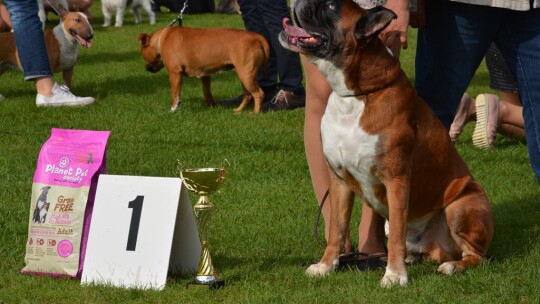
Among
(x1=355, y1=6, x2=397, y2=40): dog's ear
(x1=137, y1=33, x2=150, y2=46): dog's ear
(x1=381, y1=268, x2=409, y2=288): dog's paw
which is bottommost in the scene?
(x1=137, y1=33, x2=150, y2=46): dog's ear

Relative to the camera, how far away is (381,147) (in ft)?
13.1

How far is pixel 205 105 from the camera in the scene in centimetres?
918

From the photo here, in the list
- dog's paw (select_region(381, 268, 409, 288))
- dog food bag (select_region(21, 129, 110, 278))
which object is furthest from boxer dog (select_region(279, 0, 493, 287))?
dog food bag (select_region(21, 129, 110, 278))

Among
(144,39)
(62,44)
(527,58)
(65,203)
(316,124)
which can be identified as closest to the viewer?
(65,203)

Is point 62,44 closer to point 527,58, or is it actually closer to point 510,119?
point 510,119

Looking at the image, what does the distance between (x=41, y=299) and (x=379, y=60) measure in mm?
1658

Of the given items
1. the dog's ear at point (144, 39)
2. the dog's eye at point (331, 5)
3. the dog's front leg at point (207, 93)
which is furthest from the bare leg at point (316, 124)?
the dog's ear at point (144, 39)

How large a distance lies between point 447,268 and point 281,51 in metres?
4.87

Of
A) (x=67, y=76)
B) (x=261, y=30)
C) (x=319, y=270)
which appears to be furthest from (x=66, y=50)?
(x=319, y=270)

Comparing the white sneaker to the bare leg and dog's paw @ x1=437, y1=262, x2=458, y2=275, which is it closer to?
the bare leg

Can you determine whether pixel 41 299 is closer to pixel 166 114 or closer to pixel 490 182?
pixel 490 182

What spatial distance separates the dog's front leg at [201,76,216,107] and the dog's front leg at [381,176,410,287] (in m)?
5.08

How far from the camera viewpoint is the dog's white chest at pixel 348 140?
4.00 m

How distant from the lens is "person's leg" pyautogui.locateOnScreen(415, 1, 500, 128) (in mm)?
4410
